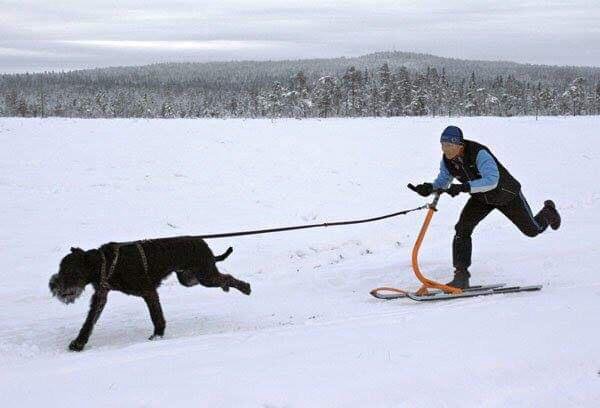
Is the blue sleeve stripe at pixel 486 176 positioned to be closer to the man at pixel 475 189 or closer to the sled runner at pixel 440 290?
the man at pixel 475 189

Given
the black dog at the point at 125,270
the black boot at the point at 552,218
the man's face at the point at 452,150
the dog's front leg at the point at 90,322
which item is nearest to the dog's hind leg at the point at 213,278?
the black dog at the point at 125,270

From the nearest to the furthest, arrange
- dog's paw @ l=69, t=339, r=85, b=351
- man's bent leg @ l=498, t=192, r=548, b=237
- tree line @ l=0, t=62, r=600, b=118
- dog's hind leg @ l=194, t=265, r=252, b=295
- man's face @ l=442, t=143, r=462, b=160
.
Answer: dog's paw @ l=69, t=339, r=85, b=351, dog's hind leg @ l=194, t=265, r=252, b=295, man's face @ l=442, t=143, r=462, b=160, man's bent leg @ l=498, t=192, r=548, b=237, tree line @ l=0, t=62, r=600, b=118

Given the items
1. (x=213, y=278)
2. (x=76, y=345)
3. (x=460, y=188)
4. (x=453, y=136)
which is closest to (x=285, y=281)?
(x=213, y=278)

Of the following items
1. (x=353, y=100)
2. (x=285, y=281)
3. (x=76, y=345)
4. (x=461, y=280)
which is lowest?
(x=285, y=281)

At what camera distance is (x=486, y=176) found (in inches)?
269

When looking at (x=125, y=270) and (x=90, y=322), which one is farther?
(x=125, y=270)

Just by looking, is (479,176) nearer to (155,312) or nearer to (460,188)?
(460,188)

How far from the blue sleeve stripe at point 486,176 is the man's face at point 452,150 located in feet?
0.86

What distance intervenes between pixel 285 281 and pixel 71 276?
3698 mm

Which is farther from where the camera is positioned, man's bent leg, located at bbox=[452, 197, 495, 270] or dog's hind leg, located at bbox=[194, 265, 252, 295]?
man's bent leg, located at bbox=[452, 197, 495, 270]

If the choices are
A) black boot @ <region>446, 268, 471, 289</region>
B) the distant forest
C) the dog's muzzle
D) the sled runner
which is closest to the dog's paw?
the dog's muzzle

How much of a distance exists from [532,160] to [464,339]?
810 inches

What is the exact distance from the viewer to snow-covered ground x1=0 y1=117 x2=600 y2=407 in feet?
12.5

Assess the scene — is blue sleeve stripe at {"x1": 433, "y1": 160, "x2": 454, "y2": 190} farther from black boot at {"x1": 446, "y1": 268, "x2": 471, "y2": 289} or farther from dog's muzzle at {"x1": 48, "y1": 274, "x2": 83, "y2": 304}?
dog's muzzle at {"x1": 48, "y1": 274, "x2": 83, "y2": 304}
